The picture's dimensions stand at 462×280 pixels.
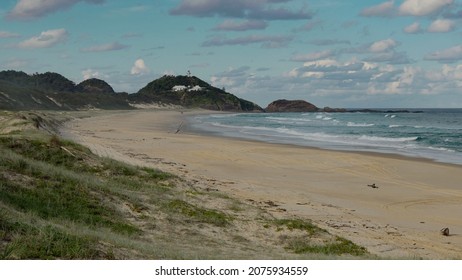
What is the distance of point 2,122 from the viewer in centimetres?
3219

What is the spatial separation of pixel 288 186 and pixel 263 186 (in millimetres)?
958

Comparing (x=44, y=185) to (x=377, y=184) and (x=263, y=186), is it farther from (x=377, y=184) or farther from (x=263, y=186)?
(x=377, y=184)

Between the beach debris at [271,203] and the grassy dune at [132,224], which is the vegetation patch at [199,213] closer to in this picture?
the grassy dune at [132,224]

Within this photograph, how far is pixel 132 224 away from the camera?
11.4 meters

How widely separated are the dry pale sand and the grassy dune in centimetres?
129

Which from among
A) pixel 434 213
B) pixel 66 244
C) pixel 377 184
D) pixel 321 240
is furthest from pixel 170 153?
pixel 66 244

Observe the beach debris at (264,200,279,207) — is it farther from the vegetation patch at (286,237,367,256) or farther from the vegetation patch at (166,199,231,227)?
the vegetation patch at (286,237,367,256)

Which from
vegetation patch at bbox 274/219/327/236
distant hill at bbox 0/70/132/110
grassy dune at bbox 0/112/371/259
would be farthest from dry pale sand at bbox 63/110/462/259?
distant hill at bbox 0/70/132/110

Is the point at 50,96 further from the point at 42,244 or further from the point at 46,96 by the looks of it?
the point at 42,244

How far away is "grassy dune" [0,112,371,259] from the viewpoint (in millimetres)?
7801

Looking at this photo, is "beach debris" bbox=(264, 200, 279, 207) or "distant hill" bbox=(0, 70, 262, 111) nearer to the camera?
"beach debris" bbox=(264, 200, 279, 207)

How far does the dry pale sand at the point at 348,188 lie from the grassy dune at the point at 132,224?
4.24 feet

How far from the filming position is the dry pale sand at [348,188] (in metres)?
12.4
